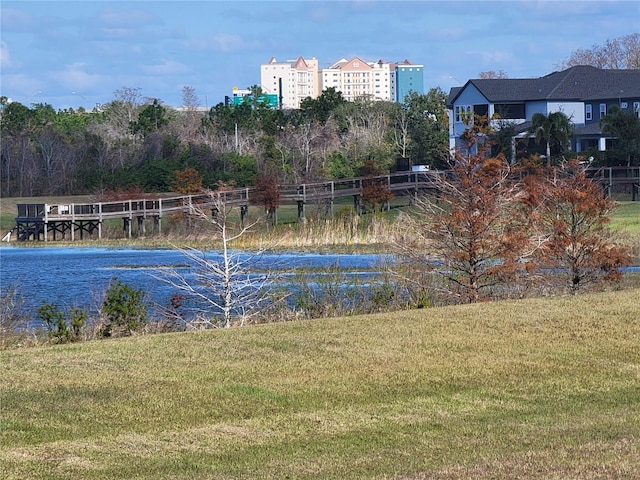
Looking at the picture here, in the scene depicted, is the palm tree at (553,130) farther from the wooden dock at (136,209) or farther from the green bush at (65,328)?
the green bush at (65,328)

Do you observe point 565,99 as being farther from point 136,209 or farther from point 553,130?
point 136,209

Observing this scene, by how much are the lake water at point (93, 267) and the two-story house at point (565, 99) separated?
105 ft

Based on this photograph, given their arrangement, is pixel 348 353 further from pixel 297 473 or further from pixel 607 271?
pixel 607 271

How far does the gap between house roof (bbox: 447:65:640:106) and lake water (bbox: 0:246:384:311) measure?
Result: 1405 inches

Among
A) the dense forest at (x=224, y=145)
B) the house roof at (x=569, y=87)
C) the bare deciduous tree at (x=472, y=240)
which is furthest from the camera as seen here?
the house roof at (x=569, y=87)

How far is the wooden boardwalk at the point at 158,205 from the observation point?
5200cm

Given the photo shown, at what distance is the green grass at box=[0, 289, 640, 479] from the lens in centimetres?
943

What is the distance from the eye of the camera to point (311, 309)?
2092 centimetres

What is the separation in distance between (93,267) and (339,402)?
26.2 meters

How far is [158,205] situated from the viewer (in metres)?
55.0

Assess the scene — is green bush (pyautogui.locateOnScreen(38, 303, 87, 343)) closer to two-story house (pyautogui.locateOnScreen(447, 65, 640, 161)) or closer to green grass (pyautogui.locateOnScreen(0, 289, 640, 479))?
green grass (pyautogui.locateOnScreen(0, 289, 640, 479))

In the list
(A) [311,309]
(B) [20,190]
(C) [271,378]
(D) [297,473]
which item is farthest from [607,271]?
(B) [20,190]

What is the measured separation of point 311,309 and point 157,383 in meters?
8.54

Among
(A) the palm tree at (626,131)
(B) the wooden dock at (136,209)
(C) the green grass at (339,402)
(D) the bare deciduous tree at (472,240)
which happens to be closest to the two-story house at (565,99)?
(A) the palm tree at (626,131)
